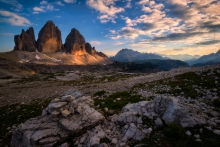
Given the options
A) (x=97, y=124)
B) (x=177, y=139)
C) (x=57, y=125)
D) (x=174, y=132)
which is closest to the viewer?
(x=177, y=139)

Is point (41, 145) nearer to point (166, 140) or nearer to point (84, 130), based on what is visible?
point (84, 130)

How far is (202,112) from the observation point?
10.8 meters

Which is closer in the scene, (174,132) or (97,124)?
(174,132)

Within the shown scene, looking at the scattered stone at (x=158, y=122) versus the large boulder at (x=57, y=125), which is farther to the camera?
the scattered stone at (x=158, y=122)

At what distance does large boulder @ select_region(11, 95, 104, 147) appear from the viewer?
9479mm

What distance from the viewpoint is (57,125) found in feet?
34.3

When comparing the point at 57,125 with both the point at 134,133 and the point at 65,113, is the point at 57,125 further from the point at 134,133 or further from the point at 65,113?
the point at 134,133

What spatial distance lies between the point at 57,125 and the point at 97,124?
3.19m

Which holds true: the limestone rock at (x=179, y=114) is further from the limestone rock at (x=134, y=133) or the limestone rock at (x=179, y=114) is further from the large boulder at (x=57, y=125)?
the large boulder at (x=57, y=125)

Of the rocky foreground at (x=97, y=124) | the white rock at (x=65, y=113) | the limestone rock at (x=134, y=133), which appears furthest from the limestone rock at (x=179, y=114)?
the white rock at (x=65, y=113)

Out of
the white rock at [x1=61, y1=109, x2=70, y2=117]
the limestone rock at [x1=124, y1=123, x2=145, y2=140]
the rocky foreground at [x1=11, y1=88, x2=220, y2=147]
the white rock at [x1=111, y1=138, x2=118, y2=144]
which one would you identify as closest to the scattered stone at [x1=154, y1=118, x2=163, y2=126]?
the rocky foreground at [x1=11, y1=88, x2=220, y2=147]

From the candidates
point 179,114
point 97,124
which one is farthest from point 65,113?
point 179,114

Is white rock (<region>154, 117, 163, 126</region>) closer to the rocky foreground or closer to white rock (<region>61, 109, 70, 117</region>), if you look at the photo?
the rocky foreground

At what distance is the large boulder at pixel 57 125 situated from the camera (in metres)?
9.48
